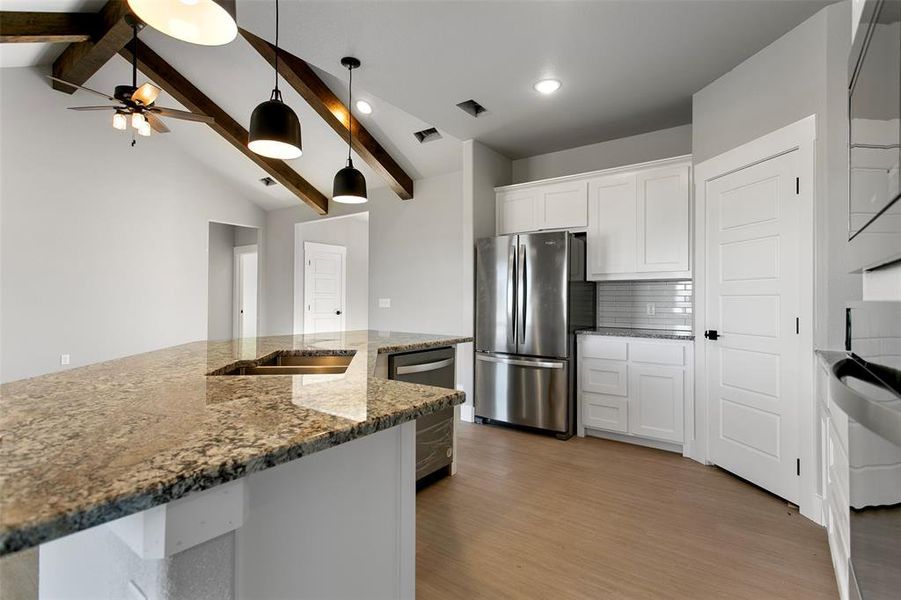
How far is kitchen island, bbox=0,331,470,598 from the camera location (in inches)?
22.9

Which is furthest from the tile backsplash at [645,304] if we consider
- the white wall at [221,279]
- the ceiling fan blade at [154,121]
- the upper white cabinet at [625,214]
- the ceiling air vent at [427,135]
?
the white wall at [221,279]

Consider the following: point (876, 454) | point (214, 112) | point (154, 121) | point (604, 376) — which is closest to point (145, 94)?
point (154, 121)

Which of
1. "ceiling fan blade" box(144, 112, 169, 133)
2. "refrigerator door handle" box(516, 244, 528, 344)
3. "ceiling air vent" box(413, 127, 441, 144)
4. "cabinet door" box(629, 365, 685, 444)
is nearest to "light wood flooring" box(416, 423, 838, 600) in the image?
"cabinet door" box(629, 365, 685, 444)

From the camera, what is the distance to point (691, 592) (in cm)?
170

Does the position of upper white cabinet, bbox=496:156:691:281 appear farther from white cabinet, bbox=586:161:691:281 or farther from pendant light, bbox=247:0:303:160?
pendant light, bbox=247:0:303:160

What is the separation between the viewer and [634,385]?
11.3 ft

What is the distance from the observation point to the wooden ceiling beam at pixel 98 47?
3301mm

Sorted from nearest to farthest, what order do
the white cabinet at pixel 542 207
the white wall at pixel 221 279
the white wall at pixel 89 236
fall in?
the white cabinet at pixel 542 207, the white wall at pixel 89 236, the white wall at pixel 221 279

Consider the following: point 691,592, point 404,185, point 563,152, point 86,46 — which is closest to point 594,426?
point 691,592

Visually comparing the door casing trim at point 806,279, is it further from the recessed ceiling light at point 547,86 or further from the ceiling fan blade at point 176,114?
the ceiling fan blade at point 176,114

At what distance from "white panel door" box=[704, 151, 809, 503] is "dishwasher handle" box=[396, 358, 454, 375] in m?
1.85

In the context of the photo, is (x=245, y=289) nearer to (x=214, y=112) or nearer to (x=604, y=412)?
(x=214, y=112)

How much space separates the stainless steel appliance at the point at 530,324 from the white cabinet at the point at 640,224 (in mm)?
227

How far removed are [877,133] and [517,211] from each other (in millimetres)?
3284
